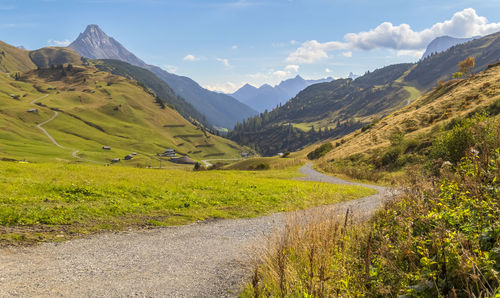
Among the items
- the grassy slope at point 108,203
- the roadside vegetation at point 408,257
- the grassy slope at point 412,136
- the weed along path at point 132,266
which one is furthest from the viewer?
the grassy slope at point 412,136

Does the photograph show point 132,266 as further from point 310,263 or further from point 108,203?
point 108,203

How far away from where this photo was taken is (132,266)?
948 cm

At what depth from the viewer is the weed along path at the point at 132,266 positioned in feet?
25.5

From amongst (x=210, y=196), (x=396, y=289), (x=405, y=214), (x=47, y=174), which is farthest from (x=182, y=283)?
(x=47, y=174)

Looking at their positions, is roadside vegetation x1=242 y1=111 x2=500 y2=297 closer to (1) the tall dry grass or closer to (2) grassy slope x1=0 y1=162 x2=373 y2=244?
(1) the tall dry grass

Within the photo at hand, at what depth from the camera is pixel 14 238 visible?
10.9m

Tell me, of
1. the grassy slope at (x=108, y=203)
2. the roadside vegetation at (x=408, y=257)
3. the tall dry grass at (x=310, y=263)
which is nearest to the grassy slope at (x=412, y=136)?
the grassy slope at (x=108, y=203)

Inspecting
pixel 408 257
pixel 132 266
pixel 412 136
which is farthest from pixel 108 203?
pixel 412 136

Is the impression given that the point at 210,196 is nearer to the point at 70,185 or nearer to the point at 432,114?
the point at 70,185

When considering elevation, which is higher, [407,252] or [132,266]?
[407,252]

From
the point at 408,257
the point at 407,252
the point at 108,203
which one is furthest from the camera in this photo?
the point at 108,203

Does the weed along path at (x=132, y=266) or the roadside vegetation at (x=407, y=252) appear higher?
the roadside vegetation at (x=407, y=252)

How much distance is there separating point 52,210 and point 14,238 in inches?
125

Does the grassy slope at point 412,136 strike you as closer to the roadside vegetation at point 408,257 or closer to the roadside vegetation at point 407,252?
the roadside vegetation at point 407,252
